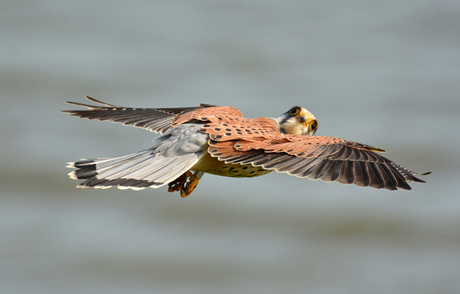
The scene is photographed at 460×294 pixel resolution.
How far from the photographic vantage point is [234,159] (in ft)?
10.3

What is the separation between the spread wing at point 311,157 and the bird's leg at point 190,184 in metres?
0.40

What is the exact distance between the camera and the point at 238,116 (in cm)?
397

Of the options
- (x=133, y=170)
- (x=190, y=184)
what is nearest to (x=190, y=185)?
(x=190, y=184)

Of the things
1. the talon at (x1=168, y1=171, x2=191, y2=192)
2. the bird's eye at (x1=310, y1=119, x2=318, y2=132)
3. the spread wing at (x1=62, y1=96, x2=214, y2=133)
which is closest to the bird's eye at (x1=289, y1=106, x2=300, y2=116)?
the bird's eye at (x1=310, y1=119, x2=318, y2=132)

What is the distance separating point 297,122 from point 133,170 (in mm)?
1483

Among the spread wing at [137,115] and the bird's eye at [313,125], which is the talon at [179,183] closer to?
the spread wing at [137,115]

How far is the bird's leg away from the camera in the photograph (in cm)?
350

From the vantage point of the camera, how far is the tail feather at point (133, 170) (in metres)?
2.97

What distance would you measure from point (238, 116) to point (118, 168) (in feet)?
3.92

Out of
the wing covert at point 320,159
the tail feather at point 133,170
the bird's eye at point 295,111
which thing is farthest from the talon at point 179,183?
the bird's eye at point 295,111

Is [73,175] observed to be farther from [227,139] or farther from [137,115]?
[137,115]

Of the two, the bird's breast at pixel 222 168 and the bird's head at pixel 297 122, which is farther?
the bird's head at pixel 297 122

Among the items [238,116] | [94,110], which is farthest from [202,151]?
[94,110]

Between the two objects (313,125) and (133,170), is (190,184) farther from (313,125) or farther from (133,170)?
(313,125)
